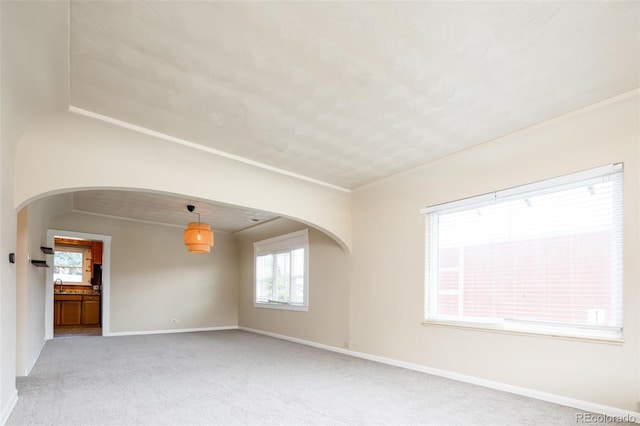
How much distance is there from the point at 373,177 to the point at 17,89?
160 inches

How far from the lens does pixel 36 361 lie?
518cm

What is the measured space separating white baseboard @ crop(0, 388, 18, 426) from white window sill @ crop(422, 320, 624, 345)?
418cm

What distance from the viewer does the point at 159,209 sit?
741 cm

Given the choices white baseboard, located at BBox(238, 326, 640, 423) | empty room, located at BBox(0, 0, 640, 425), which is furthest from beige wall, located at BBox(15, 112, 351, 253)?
white baseboard, located at BBox(238, 326, 640, 423)

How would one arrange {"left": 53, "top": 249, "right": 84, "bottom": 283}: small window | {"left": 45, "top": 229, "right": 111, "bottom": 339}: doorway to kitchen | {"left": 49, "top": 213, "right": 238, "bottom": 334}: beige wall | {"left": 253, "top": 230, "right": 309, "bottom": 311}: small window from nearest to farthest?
{"left": 253, "top": 230, "right": 309, "bottom": 311}: small window < {"left": 49, "top": 213, "right": 238, "bottom": 334}: beige wall < {"left": 45, "top": 229, "right": 111, "bottom": 339}: doorway to kitchen < {"left": 53, "top": 249, "right": 84, "bottom": 283}: small window

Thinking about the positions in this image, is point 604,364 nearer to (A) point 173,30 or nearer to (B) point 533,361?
(B) point 533,361

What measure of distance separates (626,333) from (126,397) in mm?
4465

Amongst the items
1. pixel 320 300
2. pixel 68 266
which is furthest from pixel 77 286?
pixel 320 300

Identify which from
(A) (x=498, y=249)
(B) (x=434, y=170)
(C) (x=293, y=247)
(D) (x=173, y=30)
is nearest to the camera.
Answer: (D) (x=173, y=30)

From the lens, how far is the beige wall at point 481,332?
312 centimetres

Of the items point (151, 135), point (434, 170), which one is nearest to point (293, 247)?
point (434, 170)

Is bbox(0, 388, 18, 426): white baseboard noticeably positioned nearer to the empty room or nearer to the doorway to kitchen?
the empty room

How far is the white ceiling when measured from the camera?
2207mm

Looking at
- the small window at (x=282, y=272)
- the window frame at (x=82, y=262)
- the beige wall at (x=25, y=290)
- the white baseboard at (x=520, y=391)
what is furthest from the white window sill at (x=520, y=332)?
the window frame at (x=82, y=262)
